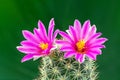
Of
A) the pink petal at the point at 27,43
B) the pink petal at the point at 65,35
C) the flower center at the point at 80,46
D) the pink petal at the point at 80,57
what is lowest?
the pink petal at the point at 80,57

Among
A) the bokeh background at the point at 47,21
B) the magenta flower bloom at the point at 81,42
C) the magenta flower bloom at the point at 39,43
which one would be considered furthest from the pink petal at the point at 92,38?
the bokeh background at the point at 47,21

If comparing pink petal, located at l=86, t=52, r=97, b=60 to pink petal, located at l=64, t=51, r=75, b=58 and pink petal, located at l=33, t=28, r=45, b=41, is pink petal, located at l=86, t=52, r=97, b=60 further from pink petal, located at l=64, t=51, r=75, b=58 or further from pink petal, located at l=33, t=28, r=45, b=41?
pink petal, located at l=33, t=28, r=45, b=41

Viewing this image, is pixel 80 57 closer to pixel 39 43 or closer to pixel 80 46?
pixel 80 46

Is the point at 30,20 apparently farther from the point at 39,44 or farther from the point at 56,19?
the point at 39,44

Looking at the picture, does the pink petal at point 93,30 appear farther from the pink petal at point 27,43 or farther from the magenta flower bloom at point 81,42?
the pink petal at point 27,43

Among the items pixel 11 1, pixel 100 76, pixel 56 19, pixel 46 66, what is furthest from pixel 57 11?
pixel 46 66

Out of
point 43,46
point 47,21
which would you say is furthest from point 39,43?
point 47,21
